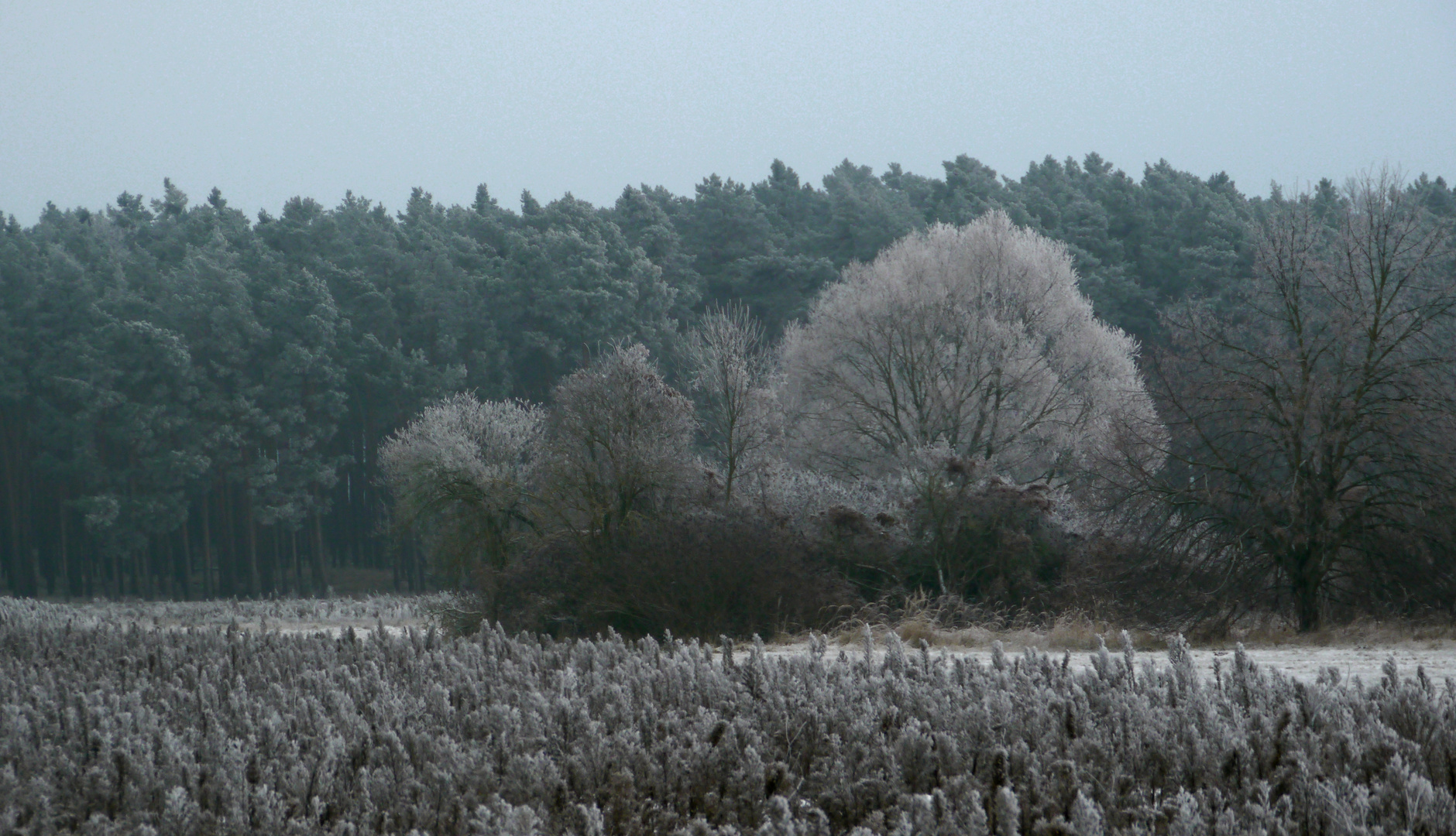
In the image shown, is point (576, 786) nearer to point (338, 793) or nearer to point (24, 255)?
point (338, 793)

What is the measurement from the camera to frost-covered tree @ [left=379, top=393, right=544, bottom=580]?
1212 inches

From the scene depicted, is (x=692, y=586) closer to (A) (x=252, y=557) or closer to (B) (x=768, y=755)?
(B) (x=768, y=755)

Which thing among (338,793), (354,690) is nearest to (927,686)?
(338,793)

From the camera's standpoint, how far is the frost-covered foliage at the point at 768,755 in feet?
17.5

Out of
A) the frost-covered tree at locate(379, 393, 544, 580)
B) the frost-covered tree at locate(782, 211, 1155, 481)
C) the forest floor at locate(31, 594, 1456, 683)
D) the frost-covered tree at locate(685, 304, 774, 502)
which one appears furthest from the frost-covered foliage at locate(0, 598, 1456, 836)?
the frost-covered tree at locate(782, 211, 1155, 481)

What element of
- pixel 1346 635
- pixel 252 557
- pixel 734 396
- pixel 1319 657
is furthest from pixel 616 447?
pixel 252 557

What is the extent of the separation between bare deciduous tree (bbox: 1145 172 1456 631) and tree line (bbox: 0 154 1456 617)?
33.0 m

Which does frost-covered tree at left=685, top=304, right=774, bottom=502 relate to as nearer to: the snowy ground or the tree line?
the tree line

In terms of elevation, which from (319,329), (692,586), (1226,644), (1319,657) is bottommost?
(1226,644)

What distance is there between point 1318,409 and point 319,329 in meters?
45.8

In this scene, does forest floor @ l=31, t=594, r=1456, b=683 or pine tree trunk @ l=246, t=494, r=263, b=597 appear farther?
pine tree trunk @ l=246, t=494, r=263, b=597

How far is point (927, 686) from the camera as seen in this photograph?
7.99 metres

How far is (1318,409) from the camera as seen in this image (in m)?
18.1

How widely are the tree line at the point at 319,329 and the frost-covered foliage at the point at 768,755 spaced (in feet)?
142
